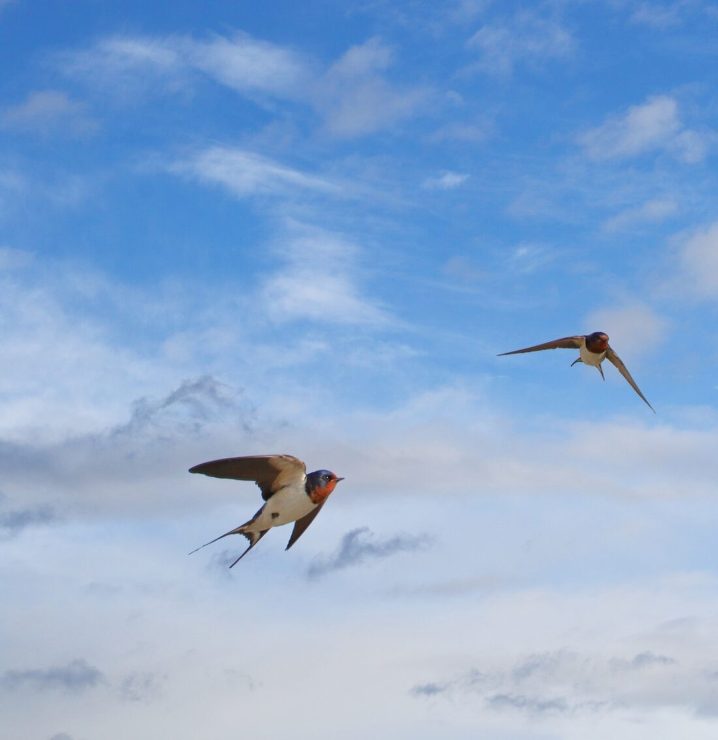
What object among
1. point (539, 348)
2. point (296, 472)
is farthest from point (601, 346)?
point (296, 472)

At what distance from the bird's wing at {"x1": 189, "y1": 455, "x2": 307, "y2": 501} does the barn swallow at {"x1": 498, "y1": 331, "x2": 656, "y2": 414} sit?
385 inches

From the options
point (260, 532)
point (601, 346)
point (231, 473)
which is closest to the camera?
point (231, 473)

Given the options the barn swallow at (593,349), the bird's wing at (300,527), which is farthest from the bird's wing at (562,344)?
the bird's wing at (300,527)

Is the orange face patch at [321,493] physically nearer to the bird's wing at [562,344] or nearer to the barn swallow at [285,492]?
the barn swallow at [285,492]

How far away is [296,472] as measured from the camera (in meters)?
23.5

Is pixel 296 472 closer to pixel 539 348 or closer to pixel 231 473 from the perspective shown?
pixel 231 473

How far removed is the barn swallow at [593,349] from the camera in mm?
32031

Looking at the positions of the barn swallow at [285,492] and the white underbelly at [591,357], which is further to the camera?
the white underbelly at [591,357]

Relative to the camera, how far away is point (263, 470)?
75.4ft

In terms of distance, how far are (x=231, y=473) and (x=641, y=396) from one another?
47.8ft

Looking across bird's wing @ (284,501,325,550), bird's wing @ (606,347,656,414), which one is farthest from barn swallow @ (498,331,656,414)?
bird's wing @ (284,501,325,550)

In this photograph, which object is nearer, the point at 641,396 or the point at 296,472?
the point at 296,472

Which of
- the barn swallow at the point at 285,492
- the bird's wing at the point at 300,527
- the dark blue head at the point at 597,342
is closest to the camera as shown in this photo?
the barn swallow at the point at 285,492

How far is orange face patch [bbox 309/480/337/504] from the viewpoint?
23.5 metres
